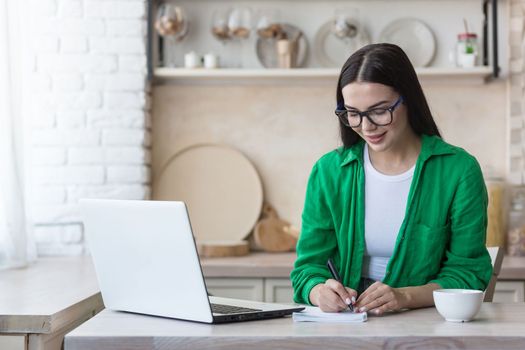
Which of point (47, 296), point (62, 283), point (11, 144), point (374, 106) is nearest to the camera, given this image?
point (374, 106)

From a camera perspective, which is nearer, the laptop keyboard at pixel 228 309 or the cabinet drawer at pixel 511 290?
the laptop keyboard at pixel 228 309

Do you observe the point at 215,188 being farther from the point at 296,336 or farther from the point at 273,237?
the point at 296,336

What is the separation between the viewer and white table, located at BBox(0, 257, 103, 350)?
2096mm

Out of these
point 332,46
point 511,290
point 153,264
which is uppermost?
point 332,46

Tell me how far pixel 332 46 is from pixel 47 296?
1.90m

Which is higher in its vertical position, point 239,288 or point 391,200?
point 391,200

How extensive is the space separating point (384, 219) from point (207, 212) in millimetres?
1778

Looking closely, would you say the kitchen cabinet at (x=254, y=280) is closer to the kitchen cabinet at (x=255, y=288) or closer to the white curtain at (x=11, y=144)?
the kitchen cabinet at (x=255, y=288)

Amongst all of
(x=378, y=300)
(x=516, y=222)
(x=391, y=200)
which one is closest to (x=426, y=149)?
(x=391, y=200)

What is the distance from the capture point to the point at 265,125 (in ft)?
12.8

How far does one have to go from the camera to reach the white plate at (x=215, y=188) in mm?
3844

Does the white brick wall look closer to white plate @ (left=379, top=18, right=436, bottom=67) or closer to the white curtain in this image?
the white curtain

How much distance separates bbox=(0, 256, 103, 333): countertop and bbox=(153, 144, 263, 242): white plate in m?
0.58

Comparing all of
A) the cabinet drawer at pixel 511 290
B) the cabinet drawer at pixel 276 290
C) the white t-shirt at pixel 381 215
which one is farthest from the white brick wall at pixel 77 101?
the white t-shirt at pixel 381 215
